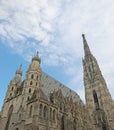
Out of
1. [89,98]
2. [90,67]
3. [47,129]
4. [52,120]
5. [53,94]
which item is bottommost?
[47,129]

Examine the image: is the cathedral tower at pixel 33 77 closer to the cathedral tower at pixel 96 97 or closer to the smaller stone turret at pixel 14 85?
the smaller stone turret at pixel 14 85

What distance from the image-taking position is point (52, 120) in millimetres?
32281

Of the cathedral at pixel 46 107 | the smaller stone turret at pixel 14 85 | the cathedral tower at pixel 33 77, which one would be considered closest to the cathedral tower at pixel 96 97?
the cathedral at pixel 46 107

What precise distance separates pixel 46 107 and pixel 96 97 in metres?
29.9

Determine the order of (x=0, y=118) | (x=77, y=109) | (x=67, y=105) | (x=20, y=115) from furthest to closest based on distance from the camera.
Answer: (x=77, y=109), (x=67, y=105), (x=0, y=118), (x=20, y=115)

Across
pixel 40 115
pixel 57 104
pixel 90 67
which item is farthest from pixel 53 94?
pixel 90 67

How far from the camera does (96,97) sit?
5672cm

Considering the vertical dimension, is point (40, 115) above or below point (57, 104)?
below

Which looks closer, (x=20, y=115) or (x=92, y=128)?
(x=20, y=115)

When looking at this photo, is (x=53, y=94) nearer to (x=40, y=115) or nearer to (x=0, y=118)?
(x=40, y=115)

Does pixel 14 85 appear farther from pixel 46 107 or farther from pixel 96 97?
pixel 96 97

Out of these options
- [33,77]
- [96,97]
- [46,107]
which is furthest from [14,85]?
[96,97]

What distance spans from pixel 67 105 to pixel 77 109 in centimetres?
560

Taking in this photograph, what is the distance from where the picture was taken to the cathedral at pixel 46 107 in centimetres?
3078
